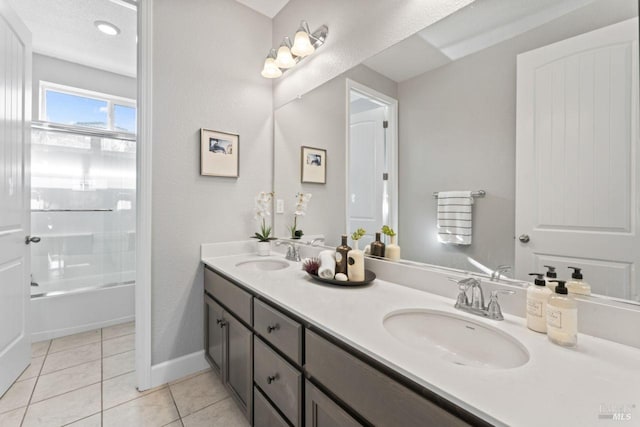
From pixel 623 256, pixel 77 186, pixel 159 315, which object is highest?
pixel 77 186

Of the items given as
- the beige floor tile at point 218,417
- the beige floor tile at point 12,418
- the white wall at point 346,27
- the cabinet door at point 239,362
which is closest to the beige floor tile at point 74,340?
the beige floor tile at point 12,418

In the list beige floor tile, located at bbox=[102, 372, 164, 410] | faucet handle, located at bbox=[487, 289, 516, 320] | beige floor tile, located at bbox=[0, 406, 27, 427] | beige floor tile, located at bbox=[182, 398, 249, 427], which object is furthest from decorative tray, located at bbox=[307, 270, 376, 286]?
beige floor tile, located at bbox=[0, 406, 27, 427]

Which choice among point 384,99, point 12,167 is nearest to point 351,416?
point 384,99

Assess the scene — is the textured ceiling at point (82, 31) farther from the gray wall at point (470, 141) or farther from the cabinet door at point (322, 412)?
the cabinet door at point (322, 412)

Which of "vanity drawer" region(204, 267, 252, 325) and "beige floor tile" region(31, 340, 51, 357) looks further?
"beige floor tile" region(31, 340, 51, 357)

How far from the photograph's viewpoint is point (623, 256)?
2.47 feet

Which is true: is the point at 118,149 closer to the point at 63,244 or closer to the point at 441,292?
the point at 63,244

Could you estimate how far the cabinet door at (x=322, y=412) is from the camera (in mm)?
767

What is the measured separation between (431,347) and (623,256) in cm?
58

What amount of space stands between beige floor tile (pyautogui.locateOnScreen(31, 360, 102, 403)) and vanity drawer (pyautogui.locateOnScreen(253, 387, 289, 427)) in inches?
49.0

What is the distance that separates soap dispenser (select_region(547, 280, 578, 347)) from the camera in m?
0.70

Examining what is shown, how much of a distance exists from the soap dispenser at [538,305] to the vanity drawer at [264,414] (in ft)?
2.91

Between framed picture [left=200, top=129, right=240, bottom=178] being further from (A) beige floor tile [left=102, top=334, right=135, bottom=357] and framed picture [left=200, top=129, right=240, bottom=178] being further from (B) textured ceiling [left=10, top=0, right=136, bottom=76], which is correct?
(A) beige floor tile [left=102, top=334, right=135, bottom=357]

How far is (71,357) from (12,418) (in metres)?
0.63
